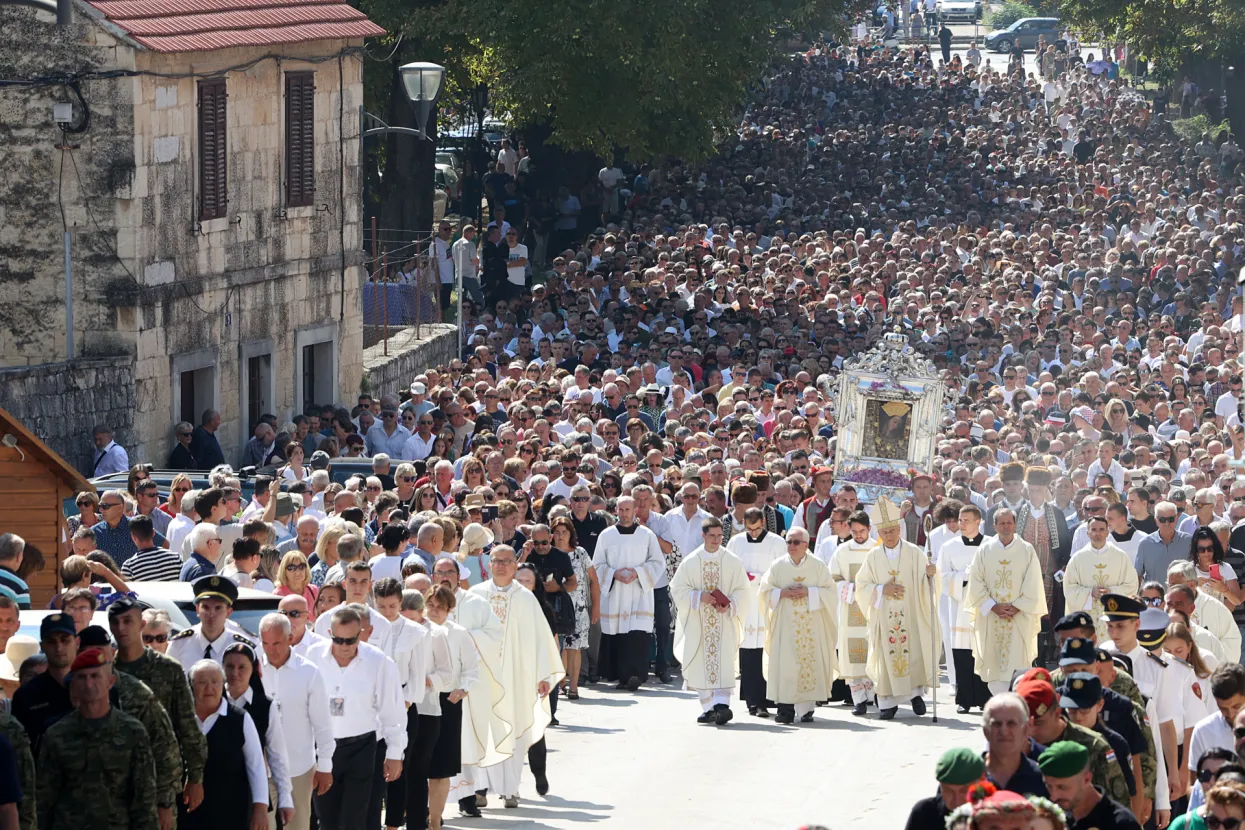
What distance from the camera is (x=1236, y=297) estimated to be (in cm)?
3142

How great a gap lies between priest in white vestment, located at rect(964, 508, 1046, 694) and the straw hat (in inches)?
330

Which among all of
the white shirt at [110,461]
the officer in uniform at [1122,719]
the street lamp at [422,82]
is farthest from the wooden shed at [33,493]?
the street lamp at [422,82]

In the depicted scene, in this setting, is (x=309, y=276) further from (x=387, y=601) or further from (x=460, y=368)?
(x=387, y=601)

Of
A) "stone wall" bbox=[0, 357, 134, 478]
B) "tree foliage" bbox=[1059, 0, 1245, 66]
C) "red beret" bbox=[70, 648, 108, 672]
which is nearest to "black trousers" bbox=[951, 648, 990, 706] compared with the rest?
"stone wall" bbox=[0, 357, 134, 478]

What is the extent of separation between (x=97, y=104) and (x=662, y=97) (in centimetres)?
1290

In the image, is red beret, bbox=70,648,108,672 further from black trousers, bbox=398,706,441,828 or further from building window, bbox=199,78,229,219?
building window, bbox=199,78,229,219

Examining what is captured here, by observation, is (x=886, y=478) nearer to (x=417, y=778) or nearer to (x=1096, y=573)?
(x=1096, y=573)

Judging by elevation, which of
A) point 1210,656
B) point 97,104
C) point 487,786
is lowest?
point 487,786

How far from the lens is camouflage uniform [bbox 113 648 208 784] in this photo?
10.6 m

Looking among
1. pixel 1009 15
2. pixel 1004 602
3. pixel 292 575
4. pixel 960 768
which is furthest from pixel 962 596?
pixel 1009 15

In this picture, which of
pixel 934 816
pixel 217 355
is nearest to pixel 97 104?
pixel 217 355

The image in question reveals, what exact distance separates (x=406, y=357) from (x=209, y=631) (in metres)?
18.2

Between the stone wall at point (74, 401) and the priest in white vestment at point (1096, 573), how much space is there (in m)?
8.88

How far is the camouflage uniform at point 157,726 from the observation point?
10250 mm
